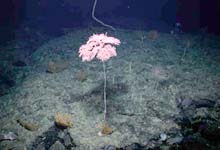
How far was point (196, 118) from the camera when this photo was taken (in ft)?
24.7

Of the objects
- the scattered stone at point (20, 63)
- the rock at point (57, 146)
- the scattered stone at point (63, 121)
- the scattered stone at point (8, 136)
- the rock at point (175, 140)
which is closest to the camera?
the rock at point (175, 140)

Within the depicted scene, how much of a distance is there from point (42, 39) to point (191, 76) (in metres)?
11.0

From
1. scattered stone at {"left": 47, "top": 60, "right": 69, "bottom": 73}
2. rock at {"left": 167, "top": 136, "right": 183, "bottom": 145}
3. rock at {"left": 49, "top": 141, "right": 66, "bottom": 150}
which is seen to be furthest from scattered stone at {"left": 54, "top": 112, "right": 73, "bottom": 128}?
scattered stone at {"left": 47, "top": 60, "right": 69, "bottom": 73}

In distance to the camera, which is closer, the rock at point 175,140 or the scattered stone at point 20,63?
the rock at point 175,140

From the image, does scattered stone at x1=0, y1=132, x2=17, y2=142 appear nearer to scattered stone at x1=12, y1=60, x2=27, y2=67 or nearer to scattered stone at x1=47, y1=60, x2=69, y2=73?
scattered stone at x1=47, y1=60, x2=69, y2=73

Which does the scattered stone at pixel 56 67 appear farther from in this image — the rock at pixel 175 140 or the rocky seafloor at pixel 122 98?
the rock at pixel 175 140

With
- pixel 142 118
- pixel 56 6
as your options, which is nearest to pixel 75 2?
pixel 56 6

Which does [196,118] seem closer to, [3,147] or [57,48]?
[3,147]

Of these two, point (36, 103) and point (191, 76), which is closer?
point (36, 103)

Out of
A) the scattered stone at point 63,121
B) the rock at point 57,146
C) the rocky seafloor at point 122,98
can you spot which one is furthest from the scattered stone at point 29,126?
the rock at point 57,146

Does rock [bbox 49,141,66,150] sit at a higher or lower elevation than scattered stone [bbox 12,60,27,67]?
lower

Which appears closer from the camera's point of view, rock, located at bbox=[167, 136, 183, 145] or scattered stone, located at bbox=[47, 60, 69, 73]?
rock, located at bbox=[167, 136, 183, 145]

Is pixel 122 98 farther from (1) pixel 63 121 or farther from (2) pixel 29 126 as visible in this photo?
(2) pixel 29 126

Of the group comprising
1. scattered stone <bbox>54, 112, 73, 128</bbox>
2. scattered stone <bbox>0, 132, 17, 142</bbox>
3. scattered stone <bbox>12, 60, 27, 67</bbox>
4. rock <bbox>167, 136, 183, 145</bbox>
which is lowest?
scattered stone <bbox>0, 132, 17, 142</bbox>
